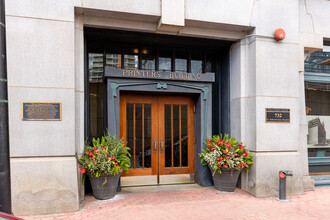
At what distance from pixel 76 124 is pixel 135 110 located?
1717 millimetres

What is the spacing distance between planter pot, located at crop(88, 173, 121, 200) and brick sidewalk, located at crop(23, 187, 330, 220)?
0.13 meters

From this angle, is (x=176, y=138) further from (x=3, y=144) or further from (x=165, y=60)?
(x=3, y=144)

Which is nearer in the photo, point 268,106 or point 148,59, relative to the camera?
point 268,106

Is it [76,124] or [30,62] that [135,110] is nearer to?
[76,124]

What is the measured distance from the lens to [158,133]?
257 inches

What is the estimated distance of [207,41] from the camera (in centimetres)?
661

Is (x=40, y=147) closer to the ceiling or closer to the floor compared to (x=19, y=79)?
closer to the floor

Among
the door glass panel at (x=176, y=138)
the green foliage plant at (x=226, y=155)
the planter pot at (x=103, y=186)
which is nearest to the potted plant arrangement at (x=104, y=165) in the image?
the planter pot at (x=103, y=186)

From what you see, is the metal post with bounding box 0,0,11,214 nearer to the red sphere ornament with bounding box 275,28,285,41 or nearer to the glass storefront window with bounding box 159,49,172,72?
the glass storefront window with bounding box 159,49,172,72

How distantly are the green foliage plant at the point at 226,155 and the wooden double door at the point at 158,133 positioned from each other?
0.88m

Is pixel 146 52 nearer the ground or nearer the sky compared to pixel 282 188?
nearer the sky

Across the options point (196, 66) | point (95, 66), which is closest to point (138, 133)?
point (95, 66)

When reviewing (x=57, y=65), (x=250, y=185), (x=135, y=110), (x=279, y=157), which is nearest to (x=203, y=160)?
(x=250, y=185)

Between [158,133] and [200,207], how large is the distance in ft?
7.63
